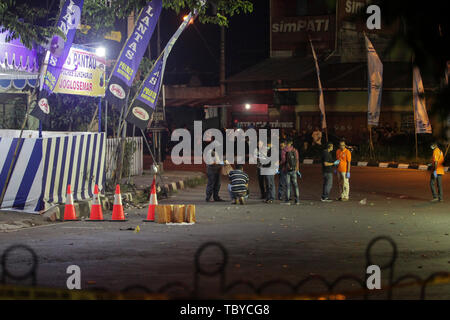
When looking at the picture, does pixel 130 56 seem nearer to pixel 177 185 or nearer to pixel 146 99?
pixel 146 99

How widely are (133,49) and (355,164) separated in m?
16.3

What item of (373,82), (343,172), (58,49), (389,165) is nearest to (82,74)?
(58,49)

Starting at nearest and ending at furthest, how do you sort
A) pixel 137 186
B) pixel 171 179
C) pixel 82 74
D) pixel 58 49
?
pixel 58 49, pixel 82 74, pixel 137 186, pixel 171 179

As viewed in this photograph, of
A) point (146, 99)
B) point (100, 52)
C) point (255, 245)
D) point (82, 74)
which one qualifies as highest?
point (100, 52)

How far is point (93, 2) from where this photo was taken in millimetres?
21547

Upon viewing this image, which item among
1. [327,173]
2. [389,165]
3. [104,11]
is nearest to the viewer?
[327,173]

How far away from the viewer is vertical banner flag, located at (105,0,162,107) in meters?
18.2

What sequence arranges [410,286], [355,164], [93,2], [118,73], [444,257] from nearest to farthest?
[410,286], [444,257], [118,73], [93,2], [355,164]

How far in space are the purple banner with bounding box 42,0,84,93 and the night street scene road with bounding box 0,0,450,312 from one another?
34 millimetres

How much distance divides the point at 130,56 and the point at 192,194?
4.58m

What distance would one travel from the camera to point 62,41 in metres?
15.6

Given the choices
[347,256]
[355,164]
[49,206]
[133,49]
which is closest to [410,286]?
[347,256]

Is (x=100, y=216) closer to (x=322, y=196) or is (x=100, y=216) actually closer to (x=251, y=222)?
(x=251, y=222)

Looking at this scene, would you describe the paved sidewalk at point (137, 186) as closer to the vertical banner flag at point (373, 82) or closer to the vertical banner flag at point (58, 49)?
the vertical banner flag at point (58, 49)
